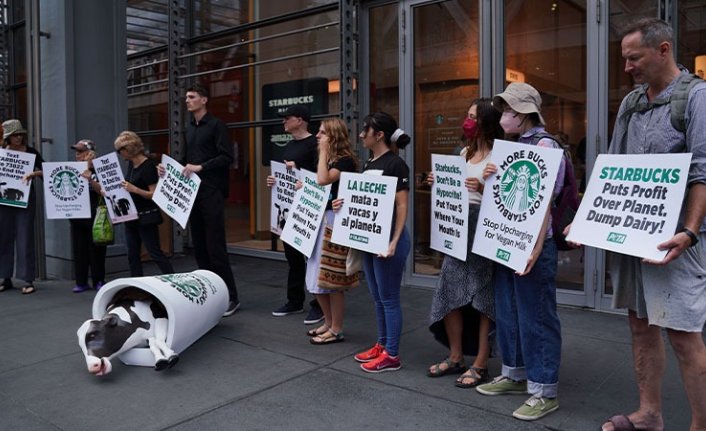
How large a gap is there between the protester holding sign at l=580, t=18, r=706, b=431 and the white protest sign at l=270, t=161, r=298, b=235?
3237mm

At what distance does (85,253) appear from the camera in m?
7.10

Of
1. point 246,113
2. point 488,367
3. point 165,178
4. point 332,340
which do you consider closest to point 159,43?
point 246,113

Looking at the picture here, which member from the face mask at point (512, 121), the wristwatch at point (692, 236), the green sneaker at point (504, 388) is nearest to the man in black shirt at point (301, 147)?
the green sneaker at point (504, 388)

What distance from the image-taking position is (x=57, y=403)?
3744 mm

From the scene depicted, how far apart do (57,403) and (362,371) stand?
1921mm

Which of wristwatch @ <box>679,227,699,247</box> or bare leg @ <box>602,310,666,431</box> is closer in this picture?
wristwatch @ <box>679,227,699,247</box>

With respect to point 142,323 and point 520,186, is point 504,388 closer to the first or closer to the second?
point 520,186

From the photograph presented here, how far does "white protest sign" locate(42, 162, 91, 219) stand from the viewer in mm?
6844

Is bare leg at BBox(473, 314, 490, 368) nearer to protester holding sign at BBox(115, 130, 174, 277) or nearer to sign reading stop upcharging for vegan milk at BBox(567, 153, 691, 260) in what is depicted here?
sign reading stop upcharging for vegan milk at BBox(567, 153, 691, 260)

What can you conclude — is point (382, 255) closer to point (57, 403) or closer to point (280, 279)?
point (57, 403)

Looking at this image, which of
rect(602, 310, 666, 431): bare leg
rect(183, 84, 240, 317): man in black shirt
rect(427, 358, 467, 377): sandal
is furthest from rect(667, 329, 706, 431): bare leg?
rect(183, 84, 240, 317): man in black shirt

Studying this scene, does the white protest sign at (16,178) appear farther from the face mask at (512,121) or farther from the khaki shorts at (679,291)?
the khaki shorts at (679,291)

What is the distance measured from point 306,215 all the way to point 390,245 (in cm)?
112

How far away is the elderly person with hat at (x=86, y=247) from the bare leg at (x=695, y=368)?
6.01 metres
